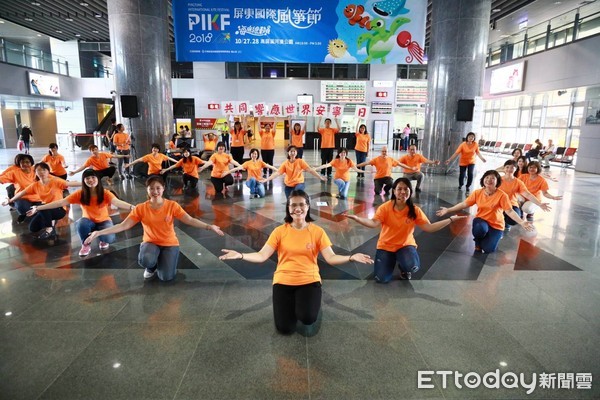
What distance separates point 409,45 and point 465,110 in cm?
267

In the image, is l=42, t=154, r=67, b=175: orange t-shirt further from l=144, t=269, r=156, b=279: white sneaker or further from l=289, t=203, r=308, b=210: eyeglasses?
l=289, t=203, r=308, b=210: eyeglasses

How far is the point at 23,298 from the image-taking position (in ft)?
12.3

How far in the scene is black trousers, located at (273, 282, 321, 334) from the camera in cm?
309

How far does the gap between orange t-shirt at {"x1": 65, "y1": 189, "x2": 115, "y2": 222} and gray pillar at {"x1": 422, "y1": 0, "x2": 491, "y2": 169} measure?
34.3 ft

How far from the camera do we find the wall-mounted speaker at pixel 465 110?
11.9 meters

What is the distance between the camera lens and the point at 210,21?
11383 mm

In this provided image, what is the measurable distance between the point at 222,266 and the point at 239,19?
9.22m

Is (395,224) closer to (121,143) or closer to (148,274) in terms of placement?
(148,274)

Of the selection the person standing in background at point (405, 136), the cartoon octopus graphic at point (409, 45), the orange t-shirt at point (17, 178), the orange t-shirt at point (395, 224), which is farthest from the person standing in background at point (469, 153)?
the person standing in background at point (405, 136)

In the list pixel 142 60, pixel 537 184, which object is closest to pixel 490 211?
pixel 537 184

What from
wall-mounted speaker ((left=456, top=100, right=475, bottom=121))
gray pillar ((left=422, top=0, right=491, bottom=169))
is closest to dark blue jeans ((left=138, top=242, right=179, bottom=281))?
gray pillar ((left=422, top=0, right=491, bottom=169))

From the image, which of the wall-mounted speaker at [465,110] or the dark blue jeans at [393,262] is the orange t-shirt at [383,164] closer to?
the wall-mounted speaker at [465,110]

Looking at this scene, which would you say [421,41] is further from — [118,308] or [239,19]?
[118,308]

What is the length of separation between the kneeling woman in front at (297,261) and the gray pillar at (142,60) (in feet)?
33.1
